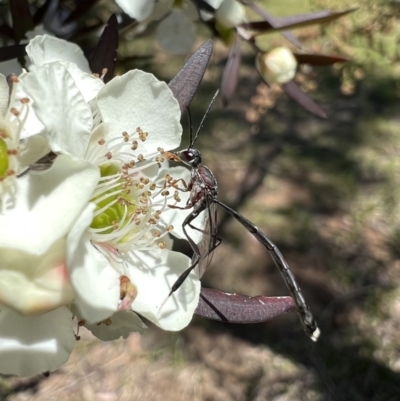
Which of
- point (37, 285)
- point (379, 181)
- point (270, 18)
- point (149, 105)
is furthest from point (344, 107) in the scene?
point (37, 285)

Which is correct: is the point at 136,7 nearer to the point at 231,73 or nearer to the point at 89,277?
the point at 231,73

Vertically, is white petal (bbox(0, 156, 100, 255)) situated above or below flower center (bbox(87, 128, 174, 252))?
above

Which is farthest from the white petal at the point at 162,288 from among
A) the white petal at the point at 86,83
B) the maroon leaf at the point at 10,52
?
the maroon leaf at the point at 10,52

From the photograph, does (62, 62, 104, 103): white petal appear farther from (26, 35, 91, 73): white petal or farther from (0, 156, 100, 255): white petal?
(0, 156, 100, 255): white petal

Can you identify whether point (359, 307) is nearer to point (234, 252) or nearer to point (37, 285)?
point (234, 252)

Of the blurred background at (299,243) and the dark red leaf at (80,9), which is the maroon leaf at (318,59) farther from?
the dark red leaf at (80,9)

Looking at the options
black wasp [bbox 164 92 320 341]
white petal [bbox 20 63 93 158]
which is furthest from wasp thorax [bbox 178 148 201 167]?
white petal [bbox 20 63 93 158]
